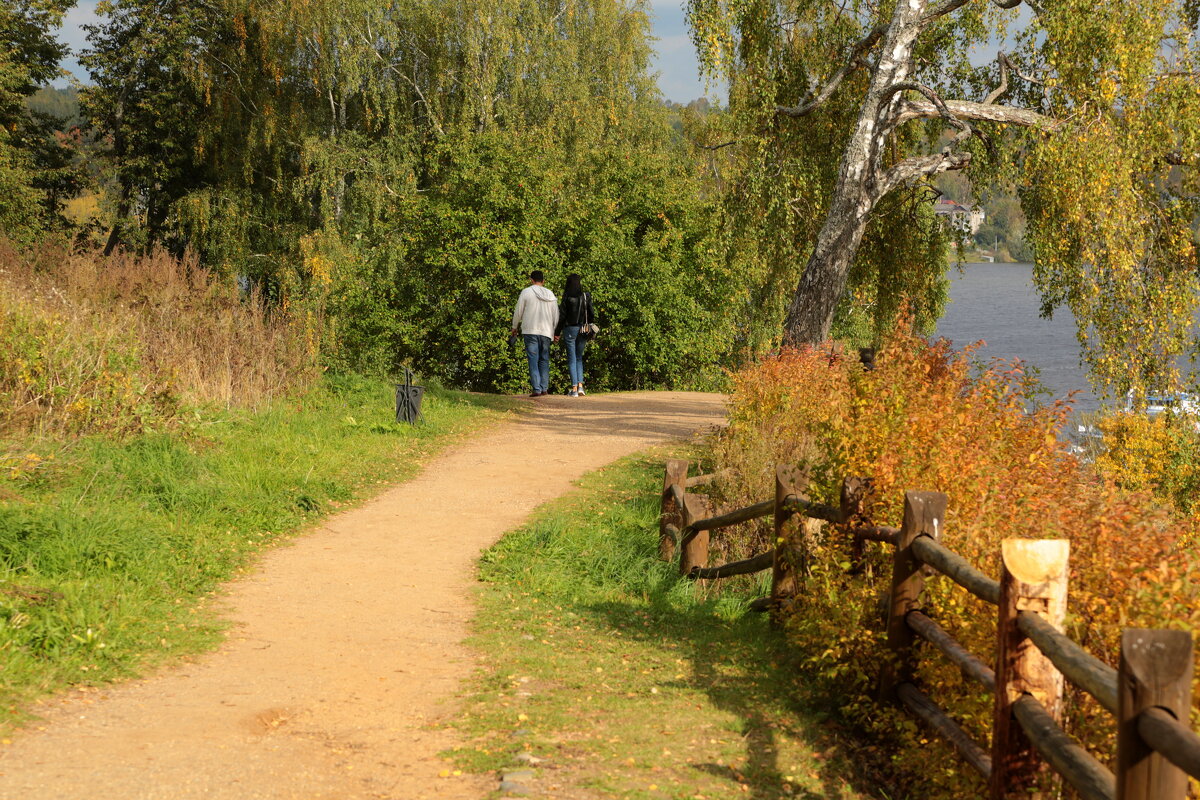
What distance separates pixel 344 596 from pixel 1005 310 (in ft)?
326

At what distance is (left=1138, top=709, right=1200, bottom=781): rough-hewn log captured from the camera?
2.85 metres

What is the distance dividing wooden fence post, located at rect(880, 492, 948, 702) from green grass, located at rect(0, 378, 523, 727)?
153 inches

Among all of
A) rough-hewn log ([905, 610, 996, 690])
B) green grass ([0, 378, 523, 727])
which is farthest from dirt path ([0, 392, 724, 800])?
rough-hewn log ([905, 610, 996, 690])

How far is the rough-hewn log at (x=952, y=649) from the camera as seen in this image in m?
4.50

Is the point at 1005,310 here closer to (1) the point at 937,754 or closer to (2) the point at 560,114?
(2) the point at 560,114

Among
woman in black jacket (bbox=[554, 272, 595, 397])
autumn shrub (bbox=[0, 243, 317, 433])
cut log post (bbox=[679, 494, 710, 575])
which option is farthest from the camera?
woman in black jacket (bbox=[554, 272, 595, 397])

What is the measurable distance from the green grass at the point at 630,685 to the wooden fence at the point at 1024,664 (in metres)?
0.54

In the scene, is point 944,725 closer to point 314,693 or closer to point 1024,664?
point 1024,664

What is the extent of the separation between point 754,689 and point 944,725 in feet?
4.84

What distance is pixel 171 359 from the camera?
12.4 metres

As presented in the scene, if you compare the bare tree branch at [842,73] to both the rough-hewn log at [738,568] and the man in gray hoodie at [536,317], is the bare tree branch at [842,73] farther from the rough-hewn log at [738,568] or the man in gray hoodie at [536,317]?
the rough-hewn log at [738,568]

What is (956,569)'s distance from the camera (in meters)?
4.82

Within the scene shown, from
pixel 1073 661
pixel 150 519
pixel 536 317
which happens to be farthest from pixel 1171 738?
pixel 536 317

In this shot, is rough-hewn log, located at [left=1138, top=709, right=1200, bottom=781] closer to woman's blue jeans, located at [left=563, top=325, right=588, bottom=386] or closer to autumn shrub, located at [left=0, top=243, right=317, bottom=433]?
autumn shrub, located at [left=0, top=243, right=317, bottom=433]
